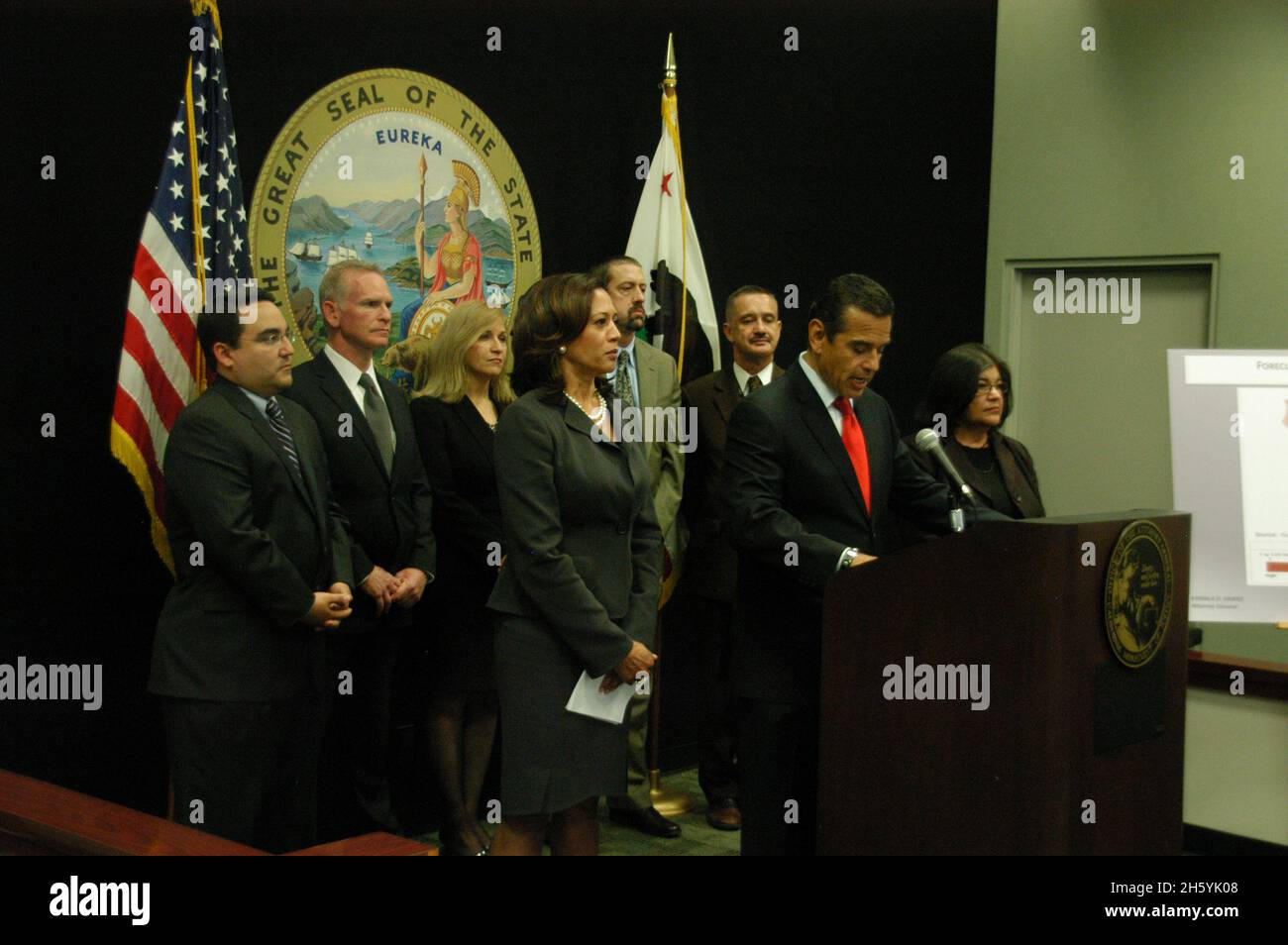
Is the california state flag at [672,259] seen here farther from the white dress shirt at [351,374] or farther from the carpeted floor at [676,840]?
the carpeted floor at [676,840]

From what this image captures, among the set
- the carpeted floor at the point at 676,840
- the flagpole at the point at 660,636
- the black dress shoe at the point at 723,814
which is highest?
the flagpole at the point at 660,636

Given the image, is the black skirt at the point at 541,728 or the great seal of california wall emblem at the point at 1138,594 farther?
the black skirt at the point at 541,728

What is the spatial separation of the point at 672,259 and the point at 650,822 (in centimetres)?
196

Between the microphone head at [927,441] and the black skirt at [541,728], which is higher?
the microphone head at [927,441]

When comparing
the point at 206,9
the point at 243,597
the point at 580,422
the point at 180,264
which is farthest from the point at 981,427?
the point at 206,9

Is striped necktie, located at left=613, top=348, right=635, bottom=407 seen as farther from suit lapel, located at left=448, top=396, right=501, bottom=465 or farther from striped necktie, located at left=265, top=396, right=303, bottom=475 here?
striped necktie, located at left=265, top=396, right=303, bottom=475

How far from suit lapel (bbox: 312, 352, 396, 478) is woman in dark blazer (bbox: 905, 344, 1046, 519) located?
4.92 ft

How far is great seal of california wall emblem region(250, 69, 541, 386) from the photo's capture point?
396 centimetres

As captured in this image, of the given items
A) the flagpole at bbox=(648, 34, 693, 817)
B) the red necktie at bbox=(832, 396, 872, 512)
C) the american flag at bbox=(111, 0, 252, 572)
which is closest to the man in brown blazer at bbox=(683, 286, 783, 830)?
the flagpole at bbox=(648, 34, 693, 817)

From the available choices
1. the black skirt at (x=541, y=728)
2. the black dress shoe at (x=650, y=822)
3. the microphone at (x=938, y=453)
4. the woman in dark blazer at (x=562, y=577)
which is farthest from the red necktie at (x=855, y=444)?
the black dress shoe at (x=650, y=822)

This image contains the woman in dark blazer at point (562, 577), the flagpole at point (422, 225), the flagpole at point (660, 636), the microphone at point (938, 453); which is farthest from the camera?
the flagpole at point (660, 636)

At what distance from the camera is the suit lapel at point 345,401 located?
3.66m

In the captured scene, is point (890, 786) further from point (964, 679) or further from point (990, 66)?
point (990, 66)

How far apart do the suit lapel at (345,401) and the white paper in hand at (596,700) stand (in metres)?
1.12
